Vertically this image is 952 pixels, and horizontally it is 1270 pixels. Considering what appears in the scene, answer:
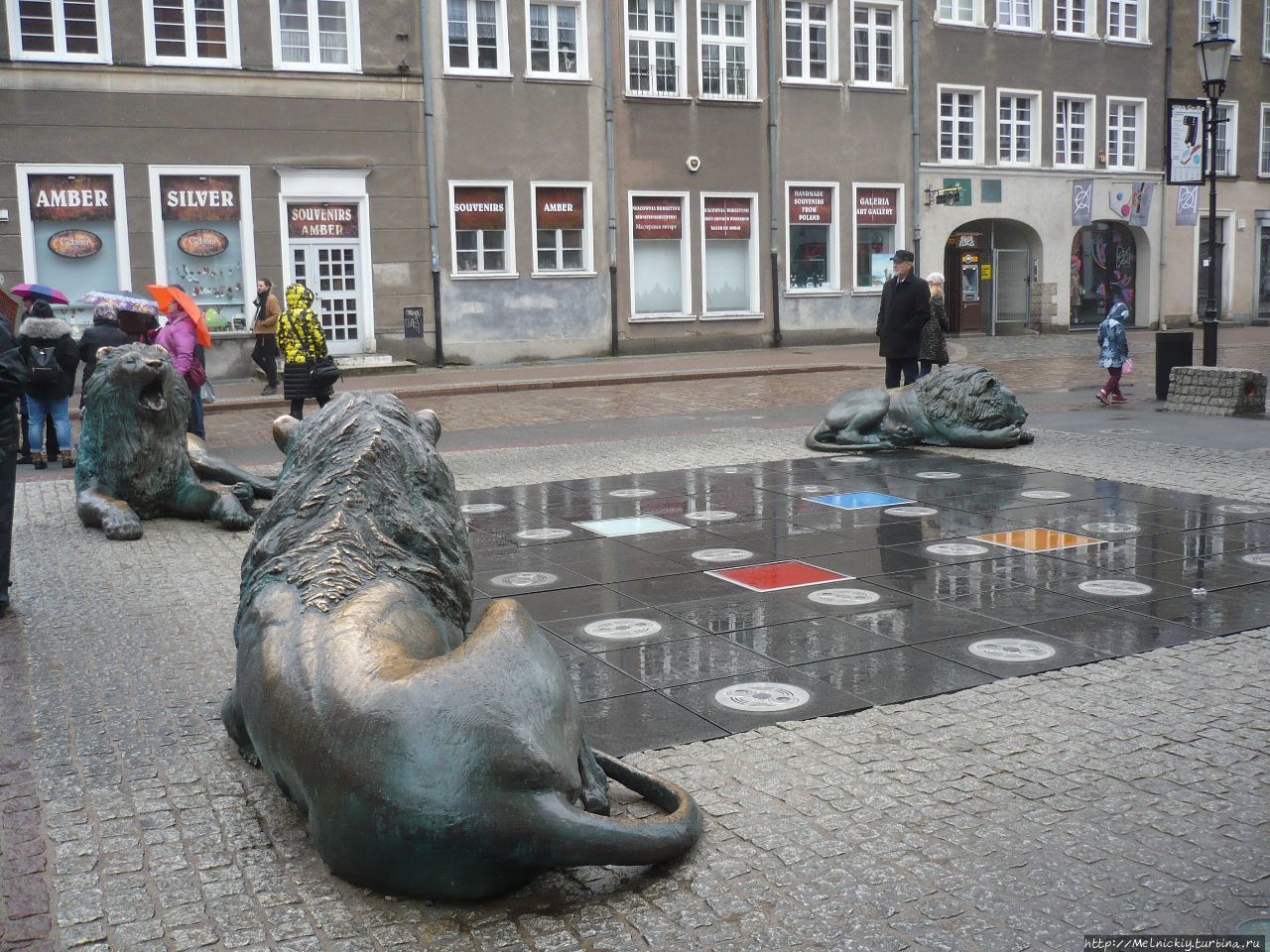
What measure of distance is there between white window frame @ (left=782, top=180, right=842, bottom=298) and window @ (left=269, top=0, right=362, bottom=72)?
34.4 ft

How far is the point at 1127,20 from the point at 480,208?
20.0 metres

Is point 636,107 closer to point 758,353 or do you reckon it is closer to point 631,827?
point 758,353

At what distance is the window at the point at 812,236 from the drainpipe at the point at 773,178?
1.28ft

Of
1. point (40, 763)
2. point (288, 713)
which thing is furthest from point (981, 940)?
point (40, 763)

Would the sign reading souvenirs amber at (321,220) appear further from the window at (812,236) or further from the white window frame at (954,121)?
the white window frame at (954,121)

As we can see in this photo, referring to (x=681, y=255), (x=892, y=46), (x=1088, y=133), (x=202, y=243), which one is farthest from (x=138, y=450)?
(x=1088, y=133)

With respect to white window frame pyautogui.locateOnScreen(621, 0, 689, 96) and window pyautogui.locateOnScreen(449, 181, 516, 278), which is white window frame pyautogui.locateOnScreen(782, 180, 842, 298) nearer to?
white window frame pyautogui.locateOnScreen(621, 0, 689, 96)

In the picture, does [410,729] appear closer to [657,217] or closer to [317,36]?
[317,36]

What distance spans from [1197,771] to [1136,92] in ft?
115

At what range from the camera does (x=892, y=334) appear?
13648mm

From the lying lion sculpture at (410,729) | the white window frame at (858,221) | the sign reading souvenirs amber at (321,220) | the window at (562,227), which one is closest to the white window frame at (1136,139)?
the white window frame at (858,221)

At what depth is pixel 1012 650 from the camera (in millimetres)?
5422

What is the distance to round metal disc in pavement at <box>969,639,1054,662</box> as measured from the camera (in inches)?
209

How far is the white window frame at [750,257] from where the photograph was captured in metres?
28.8
